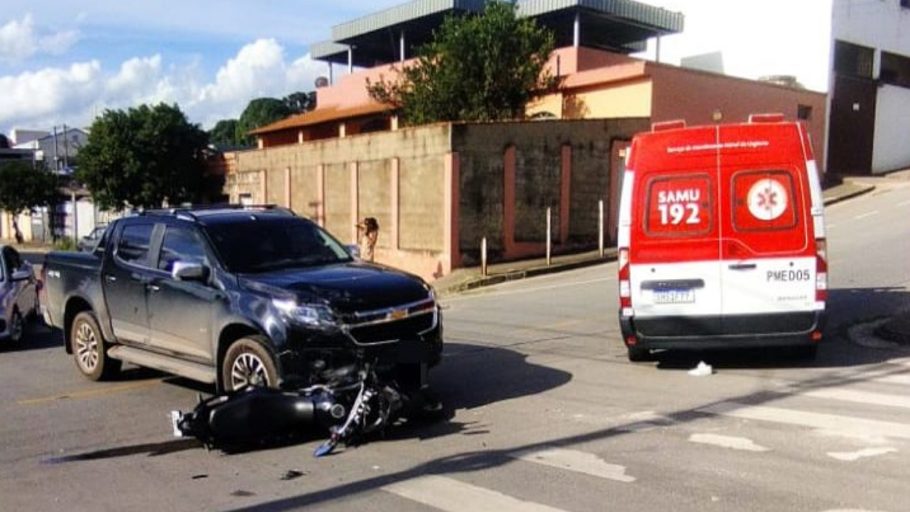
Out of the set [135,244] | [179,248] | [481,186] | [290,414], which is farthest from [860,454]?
[481,186]

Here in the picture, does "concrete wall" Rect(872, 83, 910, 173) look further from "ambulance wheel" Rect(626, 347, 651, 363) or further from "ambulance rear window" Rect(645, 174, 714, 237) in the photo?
"ambulance rear window" Rect(645, 174, 714, 237)

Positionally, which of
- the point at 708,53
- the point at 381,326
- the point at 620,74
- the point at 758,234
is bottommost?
the point at 381,326

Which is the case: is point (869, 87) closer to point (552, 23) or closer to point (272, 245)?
point (552, 23)

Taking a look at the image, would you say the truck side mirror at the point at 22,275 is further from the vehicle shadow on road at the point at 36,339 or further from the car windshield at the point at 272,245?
the car windshield at the point at 272,245

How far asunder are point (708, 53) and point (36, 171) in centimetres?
3995

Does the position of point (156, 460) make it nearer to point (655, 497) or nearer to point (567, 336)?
point (655, 497)

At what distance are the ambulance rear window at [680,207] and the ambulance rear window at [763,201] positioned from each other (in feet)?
0.93

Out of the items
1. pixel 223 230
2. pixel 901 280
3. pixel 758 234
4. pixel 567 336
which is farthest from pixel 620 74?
pixel 223 230

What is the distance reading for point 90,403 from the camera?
8164 millimetres

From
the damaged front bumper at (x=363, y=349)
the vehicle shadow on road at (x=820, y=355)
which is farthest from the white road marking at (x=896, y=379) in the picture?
the damaged front bumper at (x=363, y=349)

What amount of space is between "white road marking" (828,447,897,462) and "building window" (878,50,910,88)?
36.4m

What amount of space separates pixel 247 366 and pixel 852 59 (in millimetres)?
36127

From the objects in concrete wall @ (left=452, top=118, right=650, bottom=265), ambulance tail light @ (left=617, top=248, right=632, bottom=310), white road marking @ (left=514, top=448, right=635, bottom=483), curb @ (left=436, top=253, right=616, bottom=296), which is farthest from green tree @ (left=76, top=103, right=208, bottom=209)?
white road marking @ (left=514, top=448, right=635, bottom=483)

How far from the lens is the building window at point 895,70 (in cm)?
3810
